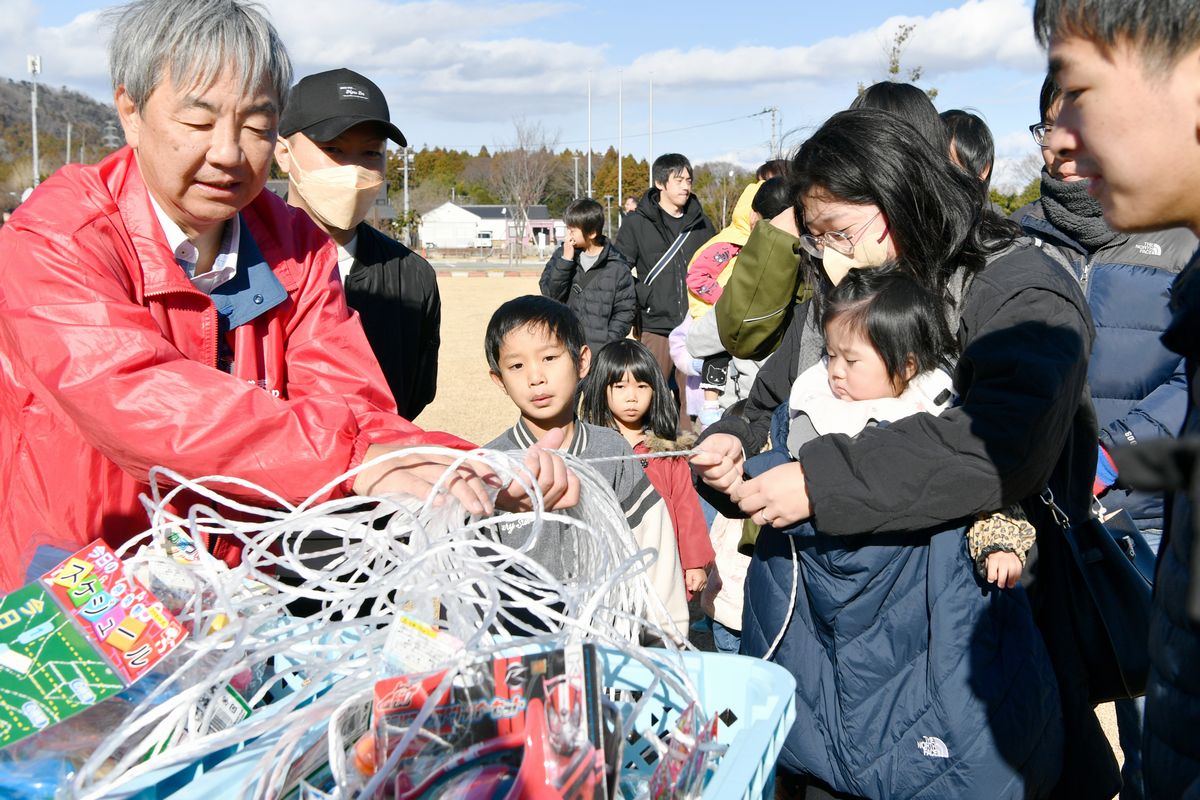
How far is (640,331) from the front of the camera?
26.0 feet

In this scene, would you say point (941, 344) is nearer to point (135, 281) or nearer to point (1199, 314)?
point (1199, 314)

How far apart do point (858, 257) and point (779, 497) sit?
1.90 feet

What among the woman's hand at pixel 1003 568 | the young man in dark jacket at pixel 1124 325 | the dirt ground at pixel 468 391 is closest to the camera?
the woman's hand at pixel 1003 568

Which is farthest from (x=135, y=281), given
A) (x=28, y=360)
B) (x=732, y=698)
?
(x=732, y=698)

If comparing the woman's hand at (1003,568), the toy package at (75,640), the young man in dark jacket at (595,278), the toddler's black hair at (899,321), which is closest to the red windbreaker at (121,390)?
the toy package at (75,640)

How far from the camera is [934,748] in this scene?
6.29 ft

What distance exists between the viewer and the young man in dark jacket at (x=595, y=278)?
24.5 feet

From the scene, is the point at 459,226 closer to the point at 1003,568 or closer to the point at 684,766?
the point at 1003,568

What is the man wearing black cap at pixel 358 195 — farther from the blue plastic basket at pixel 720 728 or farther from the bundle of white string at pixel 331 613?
the blue plastic basket at pixel 720 728

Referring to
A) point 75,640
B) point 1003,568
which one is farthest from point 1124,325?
point 75,640

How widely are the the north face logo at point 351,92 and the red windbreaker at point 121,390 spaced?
1355 mm

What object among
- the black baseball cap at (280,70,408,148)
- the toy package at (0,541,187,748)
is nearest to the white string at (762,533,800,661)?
the toy package at (0,541,187,748)

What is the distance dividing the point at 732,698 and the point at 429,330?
2.22 m

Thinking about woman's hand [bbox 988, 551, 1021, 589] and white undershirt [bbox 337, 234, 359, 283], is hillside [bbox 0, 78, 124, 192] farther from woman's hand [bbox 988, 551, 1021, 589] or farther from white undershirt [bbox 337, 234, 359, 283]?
woman's hand [bbox 988, 551, 1021, 589]
